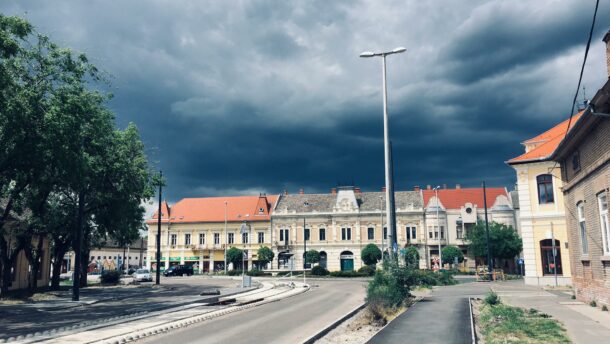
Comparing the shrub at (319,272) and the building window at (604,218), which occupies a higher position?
the building window at (604,218)

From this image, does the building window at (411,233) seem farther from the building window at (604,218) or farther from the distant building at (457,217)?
the building window at (604,218)

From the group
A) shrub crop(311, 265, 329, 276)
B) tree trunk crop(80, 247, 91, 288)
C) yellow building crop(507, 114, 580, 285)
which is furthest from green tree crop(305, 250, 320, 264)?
yellow building crop(507, 114, 580, 285)

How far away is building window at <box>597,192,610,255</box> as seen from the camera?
16.0 meters

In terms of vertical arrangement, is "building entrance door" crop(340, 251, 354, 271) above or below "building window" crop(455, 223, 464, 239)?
below

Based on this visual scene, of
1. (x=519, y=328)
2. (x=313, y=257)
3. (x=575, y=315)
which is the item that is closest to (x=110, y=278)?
(x=313, y=257)

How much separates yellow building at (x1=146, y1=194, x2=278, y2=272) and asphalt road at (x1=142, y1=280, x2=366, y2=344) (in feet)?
171

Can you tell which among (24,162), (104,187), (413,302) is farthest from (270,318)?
(104,187)

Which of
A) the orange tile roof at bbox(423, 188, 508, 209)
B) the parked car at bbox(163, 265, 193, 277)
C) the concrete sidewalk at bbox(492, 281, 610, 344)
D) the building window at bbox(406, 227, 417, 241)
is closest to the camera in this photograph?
the concrete sidewalk at bbox(492, 281, 610, 344)

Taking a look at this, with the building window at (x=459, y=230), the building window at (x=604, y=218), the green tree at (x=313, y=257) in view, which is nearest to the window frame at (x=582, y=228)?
the building window at (x=604, y=218)

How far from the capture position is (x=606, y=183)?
15281 mm

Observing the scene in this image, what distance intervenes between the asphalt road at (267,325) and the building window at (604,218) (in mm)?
9466

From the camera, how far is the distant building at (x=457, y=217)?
6691 centimetres

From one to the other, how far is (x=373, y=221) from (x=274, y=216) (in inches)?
592

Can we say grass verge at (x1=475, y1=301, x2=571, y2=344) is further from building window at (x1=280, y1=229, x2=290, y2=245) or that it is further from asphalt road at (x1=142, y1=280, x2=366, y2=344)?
building window at (x1=280, y1=229, x2=290, y2=245)
